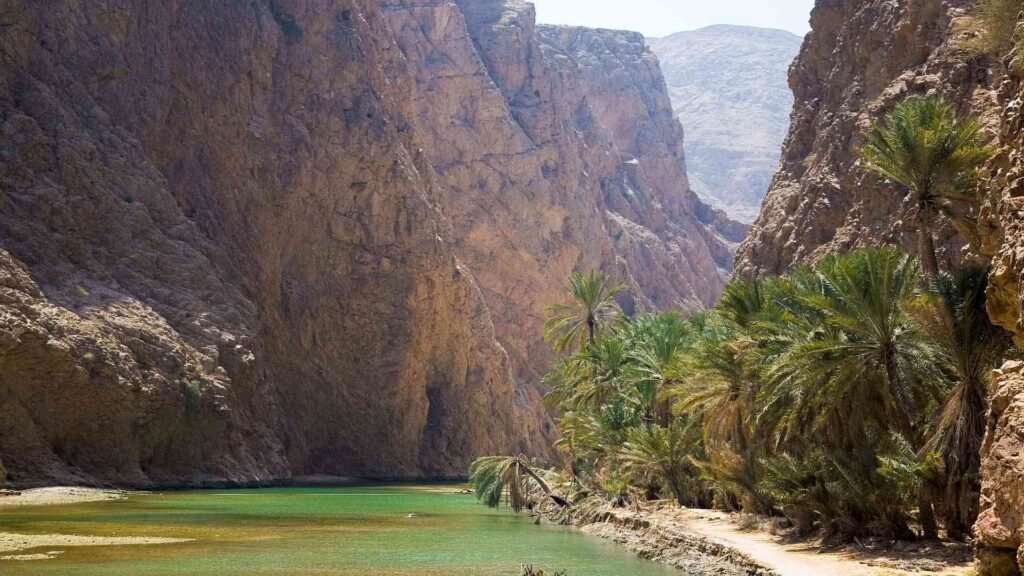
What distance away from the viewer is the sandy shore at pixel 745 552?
58.5 feet

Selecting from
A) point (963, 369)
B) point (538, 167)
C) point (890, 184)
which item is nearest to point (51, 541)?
point (963, 369)

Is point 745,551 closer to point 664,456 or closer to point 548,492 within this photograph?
point 664,456

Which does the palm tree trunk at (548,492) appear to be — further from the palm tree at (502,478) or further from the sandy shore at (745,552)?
the sandy shore at (745,552)

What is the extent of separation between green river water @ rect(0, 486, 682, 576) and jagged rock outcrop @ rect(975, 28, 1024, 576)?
9.69 m

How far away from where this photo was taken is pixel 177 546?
24406mm

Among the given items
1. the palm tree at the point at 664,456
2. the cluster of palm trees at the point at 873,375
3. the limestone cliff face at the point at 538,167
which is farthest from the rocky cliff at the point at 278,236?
the cluster of palm trees at the point at 873,375

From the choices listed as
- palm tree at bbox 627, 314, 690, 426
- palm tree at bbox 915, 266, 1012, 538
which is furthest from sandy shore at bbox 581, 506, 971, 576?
palm tree at bbox 627, 314, 690, 426

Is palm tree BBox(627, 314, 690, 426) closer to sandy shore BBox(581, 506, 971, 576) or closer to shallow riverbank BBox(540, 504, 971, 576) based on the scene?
shallow riverbank BBox(540, 504, 971, 576)

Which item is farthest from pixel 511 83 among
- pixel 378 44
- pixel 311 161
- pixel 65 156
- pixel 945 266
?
pixel 945 266

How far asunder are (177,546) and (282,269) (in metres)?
56.4

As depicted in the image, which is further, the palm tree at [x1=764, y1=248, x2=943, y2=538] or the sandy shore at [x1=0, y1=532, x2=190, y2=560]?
the sandy shore at [x1=0, y1=532, x2=190, y2=560]

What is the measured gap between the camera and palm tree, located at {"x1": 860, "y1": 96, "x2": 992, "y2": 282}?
21.2m

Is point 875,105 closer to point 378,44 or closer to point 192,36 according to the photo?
point 192,36

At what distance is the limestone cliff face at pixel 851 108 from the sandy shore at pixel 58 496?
28797mm
